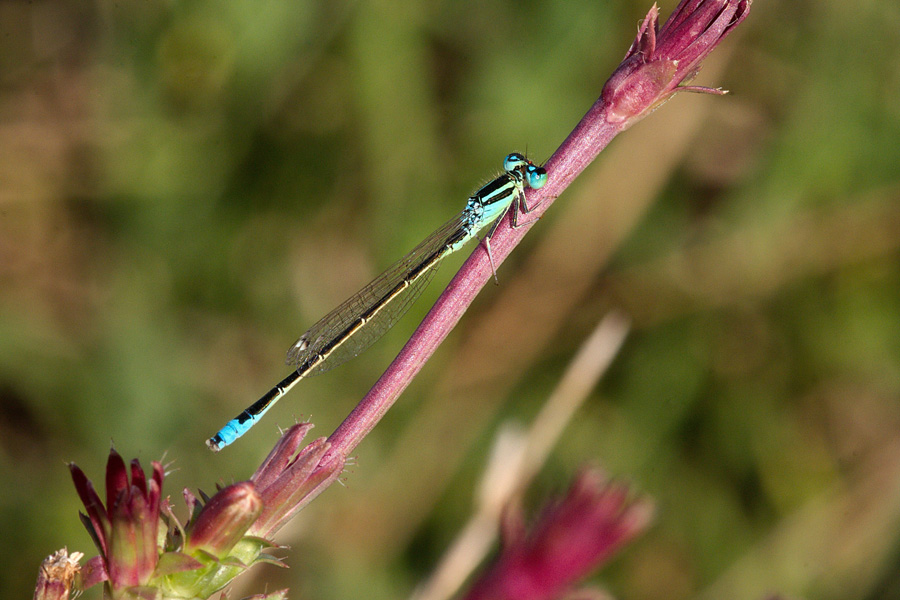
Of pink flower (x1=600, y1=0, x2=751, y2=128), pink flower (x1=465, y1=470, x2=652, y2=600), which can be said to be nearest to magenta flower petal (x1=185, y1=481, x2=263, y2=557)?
pink flower (x1=465, y1=470, x2=652, y2=600)

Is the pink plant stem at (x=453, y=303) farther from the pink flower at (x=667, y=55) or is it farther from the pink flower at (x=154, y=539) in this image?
the pink flower at (x=154, y=539)

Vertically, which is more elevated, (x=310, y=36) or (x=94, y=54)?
(x=94, y=54)

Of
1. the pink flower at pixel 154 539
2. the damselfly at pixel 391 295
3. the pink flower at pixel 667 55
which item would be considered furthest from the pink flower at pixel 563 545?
the damselfly at pixel 391 295

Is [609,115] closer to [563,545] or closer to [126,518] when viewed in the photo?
[563,545]

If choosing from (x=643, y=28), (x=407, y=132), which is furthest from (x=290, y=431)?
(x=407, y=132)

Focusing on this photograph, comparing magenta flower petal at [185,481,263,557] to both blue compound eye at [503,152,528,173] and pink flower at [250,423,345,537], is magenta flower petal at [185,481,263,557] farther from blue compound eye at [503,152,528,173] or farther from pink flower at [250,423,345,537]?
blue compound eye at [503,152,528,173]

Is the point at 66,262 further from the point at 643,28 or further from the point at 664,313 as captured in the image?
the point at 643,28

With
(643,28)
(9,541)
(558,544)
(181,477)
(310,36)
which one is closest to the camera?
(558,544)
